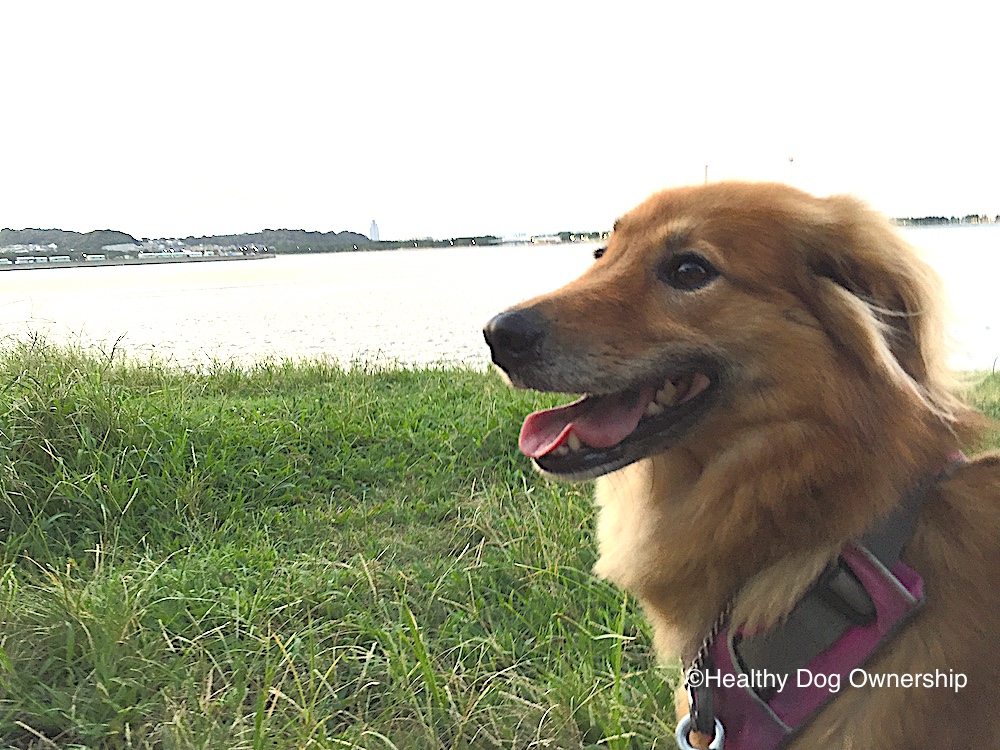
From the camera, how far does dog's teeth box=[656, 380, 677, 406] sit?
6.19 ft

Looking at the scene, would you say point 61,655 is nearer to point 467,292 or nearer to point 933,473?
point 933,473

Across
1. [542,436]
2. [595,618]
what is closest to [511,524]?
[595,618]

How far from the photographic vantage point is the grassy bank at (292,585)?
239 cm

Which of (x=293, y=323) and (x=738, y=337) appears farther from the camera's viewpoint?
(x=293, y=323)

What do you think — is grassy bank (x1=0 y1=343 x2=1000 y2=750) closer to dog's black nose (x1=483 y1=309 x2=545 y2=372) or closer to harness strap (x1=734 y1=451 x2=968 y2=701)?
harness strap (x1=734 y1=451 x2=968 y2=701)

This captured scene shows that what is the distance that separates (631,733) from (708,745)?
52 cm

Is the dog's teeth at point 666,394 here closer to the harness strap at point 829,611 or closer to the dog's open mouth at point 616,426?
the dog's open mouth at point 616,426

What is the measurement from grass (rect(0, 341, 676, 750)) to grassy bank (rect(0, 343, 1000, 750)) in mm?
13

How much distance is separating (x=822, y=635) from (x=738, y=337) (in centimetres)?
75

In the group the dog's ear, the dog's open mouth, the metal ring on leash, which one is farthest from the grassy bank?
the dog's ear

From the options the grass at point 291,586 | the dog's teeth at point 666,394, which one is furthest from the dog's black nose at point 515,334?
the grass at point 291,586

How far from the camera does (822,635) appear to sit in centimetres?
157

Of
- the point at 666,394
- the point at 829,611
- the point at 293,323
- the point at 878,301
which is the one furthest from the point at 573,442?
the point at 293,323

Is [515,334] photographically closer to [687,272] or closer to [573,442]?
[573,442]
